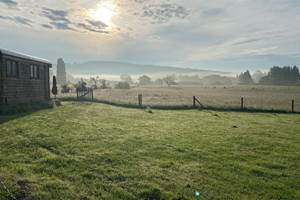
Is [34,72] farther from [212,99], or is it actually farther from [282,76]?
[282,76]

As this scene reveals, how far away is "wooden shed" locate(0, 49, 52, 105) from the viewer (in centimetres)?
1456

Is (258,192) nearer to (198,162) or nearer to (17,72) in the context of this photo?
(198,162)

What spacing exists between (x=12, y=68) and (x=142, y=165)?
13.8 metres

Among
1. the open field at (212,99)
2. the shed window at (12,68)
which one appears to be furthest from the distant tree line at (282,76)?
the shed window at (12,68)

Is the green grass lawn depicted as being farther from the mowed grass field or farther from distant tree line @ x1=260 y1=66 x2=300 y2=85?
distant tree line @ x1=260 y1=66 x2=300 y2=85

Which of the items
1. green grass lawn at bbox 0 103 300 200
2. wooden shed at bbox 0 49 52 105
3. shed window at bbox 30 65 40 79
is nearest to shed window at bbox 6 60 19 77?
wooden shed at bbox 0 49 52 105

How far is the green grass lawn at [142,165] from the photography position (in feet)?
14.0

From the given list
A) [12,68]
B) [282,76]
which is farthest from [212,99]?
[282,76]

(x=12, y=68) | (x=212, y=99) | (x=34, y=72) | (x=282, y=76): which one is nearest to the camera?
(x=12, y=68)

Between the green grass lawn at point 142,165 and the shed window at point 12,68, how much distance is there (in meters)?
7.87

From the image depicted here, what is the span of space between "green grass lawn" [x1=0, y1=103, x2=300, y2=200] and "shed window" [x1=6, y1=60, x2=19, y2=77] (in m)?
7.87

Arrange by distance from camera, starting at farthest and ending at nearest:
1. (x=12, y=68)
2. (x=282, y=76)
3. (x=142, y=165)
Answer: (x=282, y=76), (x=12, y=68), (x=142, y=165)

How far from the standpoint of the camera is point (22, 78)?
16859 millimetres

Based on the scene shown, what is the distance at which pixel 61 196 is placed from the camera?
13.2 ft
